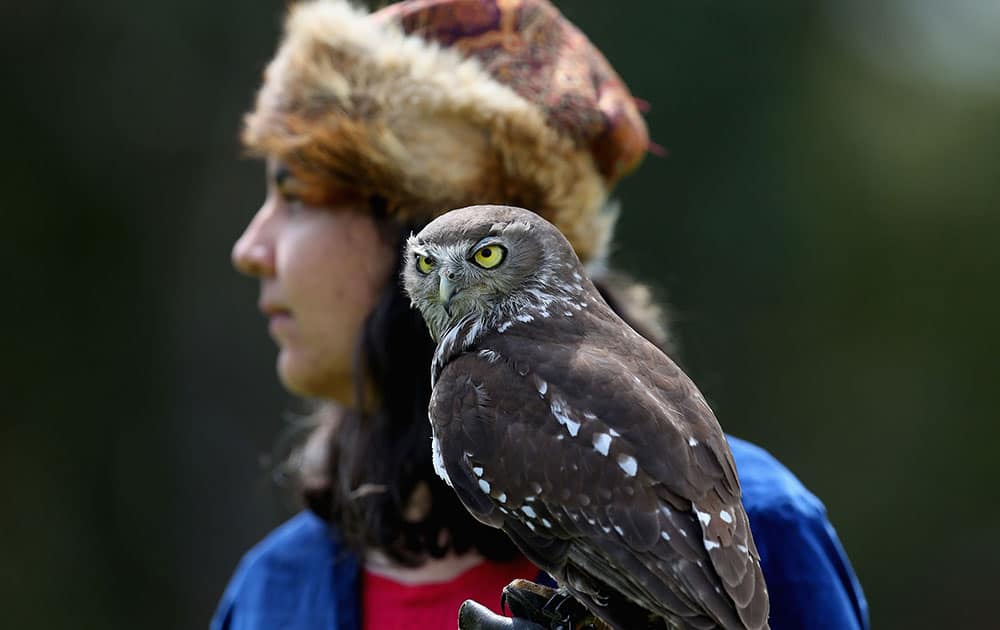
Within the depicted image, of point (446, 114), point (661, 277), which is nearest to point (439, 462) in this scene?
point (446, 114)

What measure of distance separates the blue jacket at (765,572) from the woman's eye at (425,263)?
2.51 ft

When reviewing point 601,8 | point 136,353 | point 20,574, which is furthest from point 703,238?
point 20,574

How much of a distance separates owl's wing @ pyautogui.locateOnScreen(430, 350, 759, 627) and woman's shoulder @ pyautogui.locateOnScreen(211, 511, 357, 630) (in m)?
0.97

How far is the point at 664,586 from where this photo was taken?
62.5 inches

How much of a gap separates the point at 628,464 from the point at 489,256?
1.50 feet

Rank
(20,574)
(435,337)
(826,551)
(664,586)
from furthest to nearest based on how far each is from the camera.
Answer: (20,574) → (826,551) → (435,337) → (664,586)

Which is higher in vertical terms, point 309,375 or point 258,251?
point 258,251

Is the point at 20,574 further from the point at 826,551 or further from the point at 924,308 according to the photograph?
the point at 924,308

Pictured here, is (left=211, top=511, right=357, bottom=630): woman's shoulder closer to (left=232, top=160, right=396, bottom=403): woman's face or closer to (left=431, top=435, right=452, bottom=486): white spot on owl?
(left=232, top=160, right=396, bottom=403): woman's face

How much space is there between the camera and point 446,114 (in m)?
2.55

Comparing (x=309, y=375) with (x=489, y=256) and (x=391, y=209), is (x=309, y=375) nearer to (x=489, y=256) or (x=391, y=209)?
(x=391, y=209)

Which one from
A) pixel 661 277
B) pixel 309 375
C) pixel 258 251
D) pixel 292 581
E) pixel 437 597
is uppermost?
pixel 258 251

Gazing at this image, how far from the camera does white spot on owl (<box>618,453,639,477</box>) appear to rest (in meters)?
1.65

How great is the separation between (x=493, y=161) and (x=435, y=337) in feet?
2.16
